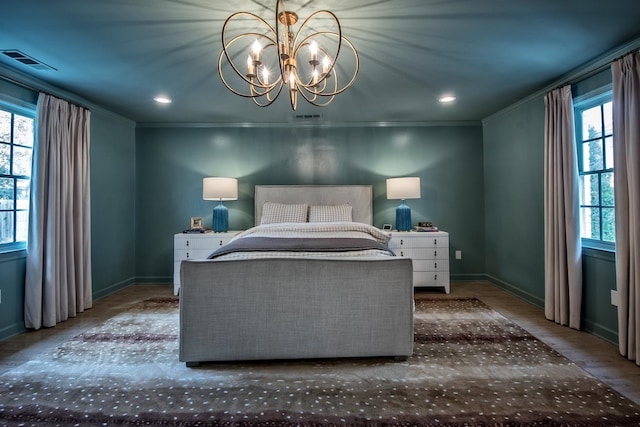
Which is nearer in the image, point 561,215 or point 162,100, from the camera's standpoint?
point 561,215

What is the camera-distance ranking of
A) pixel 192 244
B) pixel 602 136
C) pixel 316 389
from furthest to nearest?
pixel 192 244 → pixel 602 136 → pixel 316 389

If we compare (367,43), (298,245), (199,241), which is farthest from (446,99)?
(199,241)

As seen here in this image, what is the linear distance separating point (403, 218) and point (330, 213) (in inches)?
39.5

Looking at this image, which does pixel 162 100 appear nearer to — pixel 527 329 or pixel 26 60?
pixel 26 60

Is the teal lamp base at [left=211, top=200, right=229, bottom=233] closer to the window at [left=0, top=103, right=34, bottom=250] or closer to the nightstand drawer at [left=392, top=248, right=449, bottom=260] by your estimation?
the window at [left=0, top=103, right=34, bottom=250]

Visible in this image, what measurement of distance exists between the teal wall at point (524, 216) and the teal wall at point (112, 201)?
5.07m

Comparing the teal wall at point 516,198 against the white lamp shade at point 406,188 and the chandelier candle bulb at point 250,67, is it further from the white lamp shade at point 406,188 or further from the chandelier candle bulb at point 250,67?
the chandelier candle bulb at point 250,67

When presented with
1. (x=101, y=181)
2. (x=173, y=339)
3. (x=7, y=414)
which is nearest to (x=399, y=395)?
(x=173, y=339)

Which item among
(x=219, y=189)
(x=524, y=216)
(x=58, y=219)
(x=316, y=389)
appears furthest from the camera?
Answer: (x=219, y=189)

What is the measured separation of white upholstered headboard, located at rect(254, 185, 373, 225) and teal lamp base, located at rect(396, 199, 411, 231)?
41cm

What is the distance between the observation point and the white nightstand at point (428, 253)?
13.5ft

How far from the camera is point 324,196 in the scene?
455cm

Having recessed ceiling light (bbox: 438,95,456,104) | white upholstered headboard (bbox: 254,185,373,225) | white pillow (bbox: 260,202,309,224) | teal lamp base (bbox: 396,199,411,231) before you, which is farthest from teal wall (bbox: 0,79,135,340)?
recessed ceiling light (bbox: 438,95,456,104)

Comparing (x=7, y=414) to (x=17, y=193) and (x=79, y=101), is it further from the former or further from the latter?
(x=79, y=101)
